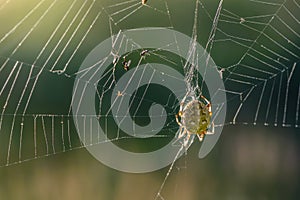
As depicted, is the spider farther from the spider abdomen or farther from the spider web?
the spider web

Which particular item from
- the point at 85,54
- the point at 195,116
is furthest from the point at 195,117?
the point at 85,54

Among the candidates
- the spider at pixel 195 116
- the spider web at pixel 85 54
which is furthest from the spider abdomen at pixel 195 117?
the spider web at pixel 85 54

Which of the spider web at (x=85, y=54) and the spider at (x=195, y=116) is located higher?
the spider web at (x=85, y=54)

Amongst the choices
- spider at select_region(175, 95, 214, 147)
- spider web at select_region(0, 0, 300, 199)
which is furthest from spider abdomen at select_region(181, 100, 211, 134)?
spider web at select_region(0, 0, 300, 199)

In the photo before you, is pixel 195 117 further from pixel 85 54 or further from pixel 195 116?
pixel 85 54

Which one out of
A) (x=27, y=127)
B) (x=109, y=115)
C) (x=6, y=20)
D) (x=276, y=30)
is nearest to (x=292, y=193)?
(x=276, y=30)

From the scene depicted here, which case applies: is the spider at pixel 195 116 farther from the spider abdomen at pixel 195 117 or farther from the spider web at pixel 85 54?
the spider web at pixel 85 54

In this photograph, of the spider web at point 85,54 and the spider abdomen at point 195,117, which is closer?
the spider abdomen at point 195,117

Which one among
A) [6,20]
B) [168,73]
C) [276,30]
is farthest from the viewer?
[276,30]

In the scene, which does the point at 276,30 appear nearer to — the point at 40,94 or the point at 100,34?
the point at 100,34

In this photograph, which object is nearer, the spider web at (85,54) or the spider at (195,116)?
the spider at (195,116)

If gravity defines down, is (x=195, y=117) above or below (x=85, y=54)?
below
